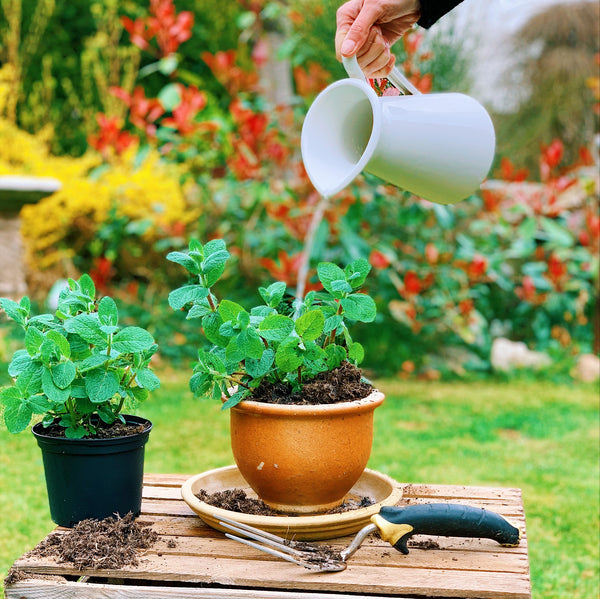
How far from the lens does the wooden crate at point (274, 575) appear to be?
1.00m

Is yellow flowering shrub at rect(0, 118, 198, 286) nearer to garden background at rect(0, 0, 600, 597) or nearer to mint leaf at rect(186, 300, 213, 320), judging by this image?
garden background at rect(0, 0, 600, 597)

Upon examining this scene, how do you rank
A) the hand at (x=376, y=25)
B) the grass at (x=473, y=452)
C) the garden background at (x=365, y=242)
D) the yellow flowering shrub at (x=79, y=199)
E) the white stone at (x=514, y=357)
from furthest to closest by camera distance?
1. the yellow flowering shrub at (x=79, y=199)
2. the white stone at (x=514, y=357)
3. the garden background at (x=365, y=242)
4. the grass at (x=473, y=452)
5. the hand at (x=376, y=25)

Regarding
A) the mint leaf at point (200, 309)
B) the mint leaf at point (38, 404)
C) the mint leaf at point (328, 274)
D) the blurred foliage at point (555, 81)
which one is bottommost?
the mint leaf at point (38, 404)

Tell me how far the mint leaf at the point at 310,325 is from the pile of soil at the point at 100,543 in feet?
1.23

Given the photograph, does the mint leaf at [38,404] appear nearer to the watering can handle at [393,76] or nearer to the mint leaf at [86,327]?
the mint leaf at [86,327]

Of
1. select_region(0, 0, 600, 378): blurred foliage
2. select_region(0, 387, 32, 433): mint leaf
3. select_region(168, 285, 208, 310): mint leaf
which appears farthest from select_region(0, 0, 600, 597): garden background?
select_region(168, 285, 208, 310): mint leaf

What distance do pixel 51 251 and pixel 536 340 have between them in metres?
2.83

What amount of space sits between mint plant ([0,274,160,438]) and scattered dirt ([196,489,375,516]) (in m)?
0.21

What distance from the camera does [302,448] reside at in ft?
3.83

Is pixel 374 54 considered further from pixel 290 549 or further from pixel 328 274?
pixel 290 549

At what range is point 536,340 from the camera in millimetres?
4309

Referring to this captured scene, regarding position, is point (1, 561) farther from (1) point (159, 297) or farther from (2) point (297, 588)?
(1) point (159, 297)

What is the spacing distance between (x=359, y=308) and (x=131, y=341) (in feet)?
1.15

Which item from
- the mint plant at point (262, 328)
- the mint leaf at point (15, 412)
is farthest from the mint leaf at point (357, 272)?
the mint leaf at point (15, 412)
